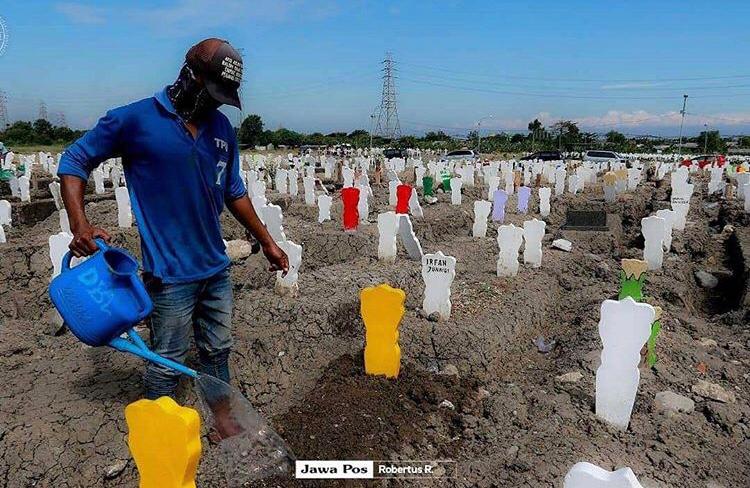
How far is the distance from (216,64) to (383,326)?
2.12 meters

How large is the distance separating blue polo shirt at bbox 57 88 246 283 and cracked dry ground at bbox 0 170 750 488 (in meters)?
1.15

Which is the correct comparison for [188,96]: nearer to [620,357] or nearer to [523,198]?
[620,357]

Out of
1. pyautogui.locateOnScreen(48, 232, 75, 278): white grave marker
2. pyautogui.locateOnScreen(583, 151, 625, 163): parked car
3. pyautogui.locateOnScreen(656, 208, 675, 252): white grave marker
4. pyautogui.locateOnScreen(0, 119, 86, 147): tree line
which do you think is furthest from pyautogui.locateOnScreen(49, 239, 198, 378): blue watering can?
pyautogui.locateOnScreen(0, 119, 86, 147): tree line

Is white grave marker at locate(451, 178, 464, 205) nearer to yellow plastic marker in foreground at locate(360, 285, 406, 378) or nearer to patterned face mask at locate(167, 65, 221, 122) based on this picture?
yellow plastic marker in foreground at locate(360, 285, 406, 378)

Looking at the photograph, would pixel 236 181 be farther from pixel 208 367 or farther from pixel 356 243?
pixel 356 243

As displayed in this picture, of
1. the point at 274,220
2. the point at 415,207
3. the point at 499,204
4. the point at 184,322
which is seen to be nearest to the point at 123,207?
the point at 274,220

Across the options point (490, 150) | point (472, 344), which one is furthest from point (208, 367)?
point (490, 150)

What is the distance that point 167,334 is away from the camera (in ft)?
8.81

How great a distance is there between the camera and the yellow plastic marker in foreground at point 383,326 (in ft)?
12.8

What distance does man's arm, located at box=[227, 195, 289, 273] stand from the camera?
3.04m

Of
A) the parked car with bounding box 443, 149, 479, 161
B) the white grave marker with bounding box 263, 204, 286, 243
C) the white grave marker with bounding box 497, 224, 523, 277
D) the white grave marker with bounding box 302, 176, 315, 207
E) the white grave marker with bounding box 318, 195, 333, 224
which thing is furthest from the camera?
the parked car with bounding box 443, 149, 479, 161

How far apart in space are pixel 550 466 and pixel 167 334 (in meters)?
2.03

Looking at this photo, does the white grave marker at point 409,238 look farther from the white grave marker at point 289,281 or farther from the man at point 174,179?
the man at point 174,179

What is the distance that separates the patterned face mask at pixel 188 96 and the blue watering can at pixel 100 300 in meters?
0.70
